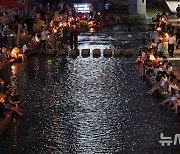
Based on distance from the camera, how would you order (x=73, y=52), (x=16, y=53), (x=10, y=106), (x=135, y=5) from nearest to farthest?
(x=10, y=106), (x=16, y=53), (x=73, y=52), (x=135, y=5)

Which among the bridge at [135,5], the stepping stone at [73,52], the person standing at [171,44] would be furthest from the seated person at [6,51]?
the bridge at [135,5]

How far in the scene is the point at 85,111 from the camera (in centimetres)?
2325

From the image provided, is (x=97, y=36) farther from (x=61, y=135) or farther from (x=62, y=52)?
(x=61, y=135)

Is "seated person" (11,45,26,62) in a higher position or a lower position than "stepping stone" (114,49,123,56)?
higher

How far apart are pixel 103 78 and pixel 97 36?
19.6 m

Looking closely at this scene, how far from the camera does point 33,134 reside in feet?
66.5

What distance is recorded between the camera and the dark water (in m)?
19.1

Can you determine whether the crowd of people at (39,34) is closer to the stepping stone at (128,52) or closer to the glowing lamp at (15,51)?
the glowing lamp at (15,51)

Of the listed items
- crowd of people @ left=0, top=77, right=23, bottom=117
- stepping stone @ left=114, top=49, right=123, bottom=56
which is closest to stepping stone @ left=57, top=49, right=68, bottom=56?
stepping stone @ left=114, top=49, right=123, bottom=56

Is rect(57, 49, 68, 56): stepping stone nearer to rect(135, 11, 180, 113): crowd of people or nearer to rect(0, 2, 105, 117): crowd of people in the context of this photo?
rect(0, 2, 105, 117): crowd of people

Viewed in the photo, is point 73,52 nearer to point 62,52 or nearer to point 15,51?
point 62,52

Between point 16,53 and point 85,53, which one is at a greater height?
point 16,53

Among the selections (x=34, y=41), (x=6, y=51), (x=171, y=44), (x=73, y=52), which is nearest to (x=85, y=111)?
(x=6, y=51)

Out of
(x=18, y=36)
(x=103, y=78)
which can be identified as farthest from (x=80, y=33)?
(x=103, y=78)
